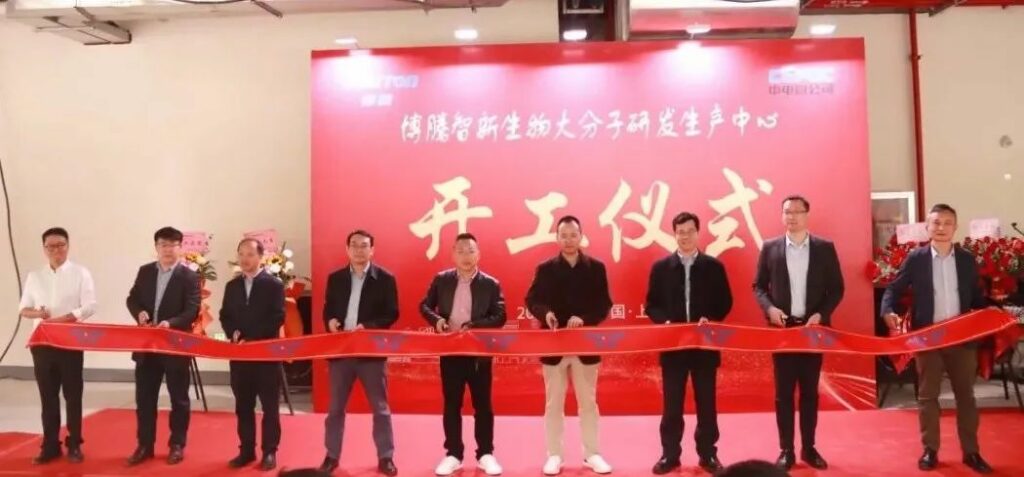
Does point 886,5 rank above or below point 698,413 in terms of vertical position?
above

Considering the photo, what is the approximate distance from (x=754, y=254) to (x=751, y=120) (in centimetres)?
95

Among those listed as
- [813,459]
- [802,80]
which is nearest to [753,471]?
[813,459]

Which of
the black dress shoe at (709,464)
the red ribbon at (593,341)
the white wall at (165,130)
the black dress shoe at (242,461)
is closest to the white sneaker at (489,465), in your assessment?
the red ribbon at (593,341)

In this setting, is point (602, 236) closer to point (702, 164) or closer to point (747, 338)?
point (702, 164)

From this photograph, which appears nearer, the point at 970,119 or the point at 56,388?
the point at 56,388

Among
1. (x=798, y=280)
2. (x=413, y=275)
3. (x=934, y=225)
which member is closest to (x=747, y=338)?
(x=798, y=280)

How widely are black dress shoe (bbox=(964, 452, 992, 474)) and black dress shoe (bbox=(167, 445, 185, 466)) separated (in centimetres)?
417

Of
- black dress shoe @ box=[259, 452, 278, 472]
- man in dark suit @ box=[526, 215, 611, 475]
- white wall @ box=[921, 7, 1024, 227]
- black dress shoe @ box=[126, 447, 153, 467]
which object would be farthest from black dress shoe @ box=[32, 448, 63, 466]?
white wall @ box=[921, 7, 1024, 227]

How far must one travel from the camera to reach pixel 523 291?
554 cm

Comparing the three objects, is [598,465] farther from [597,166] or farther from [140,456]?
[140,456]

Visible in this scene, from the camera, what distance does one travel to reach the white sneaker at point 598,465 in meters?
3.96

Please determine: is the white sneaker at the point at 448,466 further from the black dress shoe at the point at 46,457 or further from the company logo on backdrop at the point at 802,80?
the company logo on backdrop at the point at 802,80

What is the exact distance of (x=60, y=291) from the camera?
448 centimetres

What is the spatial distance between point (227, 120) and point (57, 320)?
2.63m
